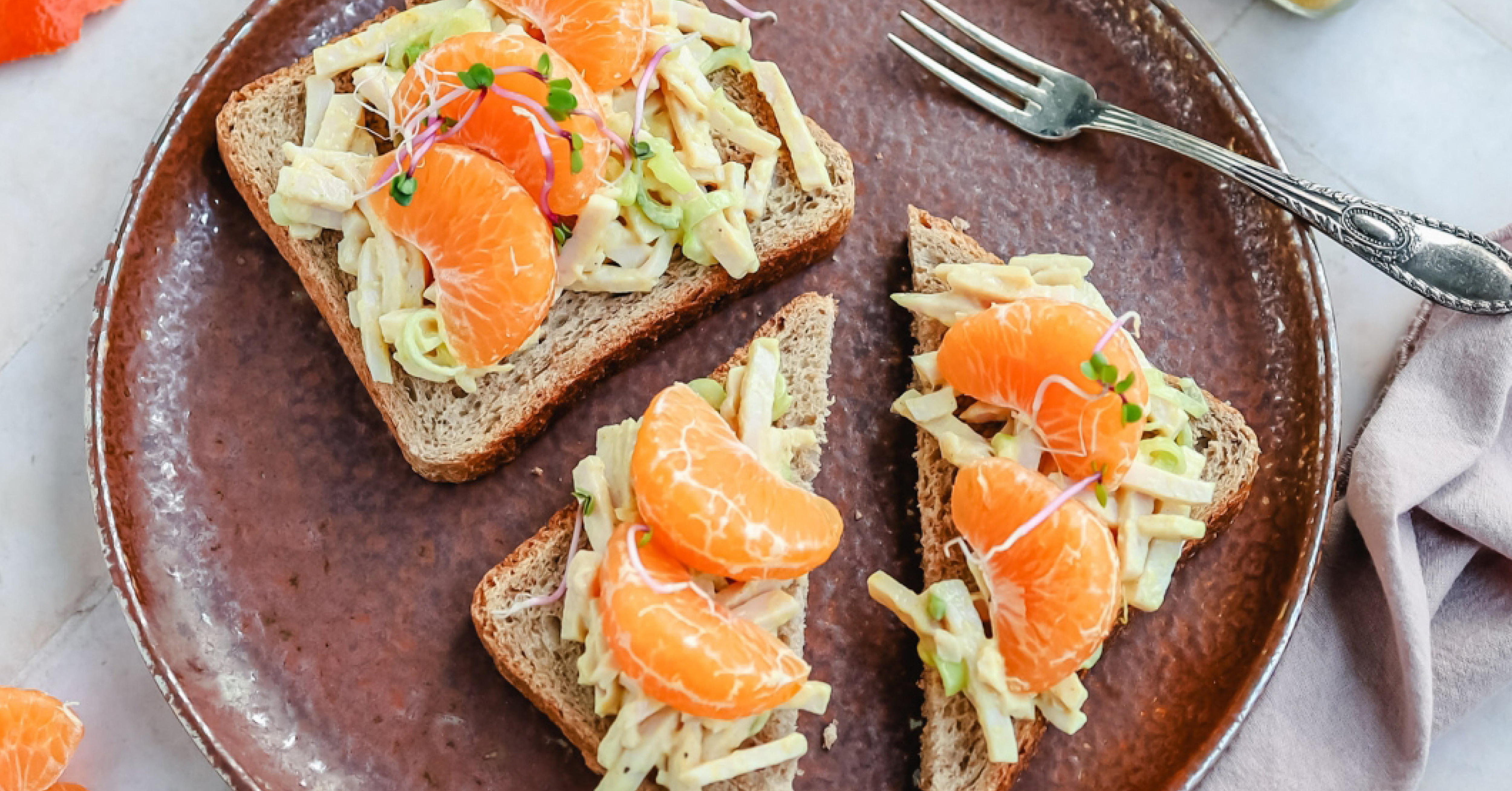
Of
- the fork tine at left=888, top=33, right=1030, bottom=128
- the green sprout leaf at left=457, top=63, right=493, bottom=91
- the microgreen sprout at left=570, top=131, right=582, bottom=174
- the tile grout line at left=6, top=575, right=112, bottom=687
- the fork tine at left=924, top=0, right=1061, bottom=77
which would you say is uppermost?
the fork tine at left=924, top=0, right=1061, bottom=77

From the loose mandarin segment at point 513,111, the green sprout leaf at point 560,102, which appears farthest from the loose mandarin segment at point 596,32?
the green sprout leaf at point 560,102

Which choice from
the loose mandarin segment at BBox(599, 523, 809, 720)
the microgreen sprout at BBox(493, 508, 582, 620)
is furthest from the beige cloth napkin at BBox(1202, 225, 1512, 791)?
the microgreen sprout at BBox(493, 508, 582, 620)

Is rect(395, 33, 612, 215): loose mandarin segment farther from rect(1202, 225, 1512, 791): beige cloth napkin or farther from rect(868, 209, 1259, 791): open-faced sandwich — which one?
rect(1202, 225, 1512, 791): beige cloth napkin

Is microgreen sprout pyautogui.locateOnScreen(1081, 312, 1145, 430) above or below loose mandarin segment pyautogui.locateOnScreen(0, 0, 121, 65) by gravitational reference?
above

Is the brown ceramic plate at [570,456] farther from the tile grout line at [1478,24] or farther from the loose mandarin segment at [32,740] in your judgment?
the tile grout line at [1478,24]

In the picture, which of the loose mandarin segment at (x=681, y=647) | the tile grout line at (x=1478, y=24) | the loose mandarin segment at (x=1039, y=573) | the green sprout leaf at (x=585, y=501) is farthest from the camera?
the tile grout line at (x=1478, y=24)

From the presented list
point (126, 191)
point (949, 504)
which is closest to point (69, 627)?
point (126, 191)

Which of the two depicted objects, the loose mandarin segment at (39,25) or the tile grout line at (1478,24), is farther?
the tile grout line at (1478,24)

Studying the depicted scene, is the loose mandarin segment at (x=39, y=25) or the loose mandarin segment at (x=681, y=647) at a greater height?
the loose mandarin segment at (x=39, y=25)
